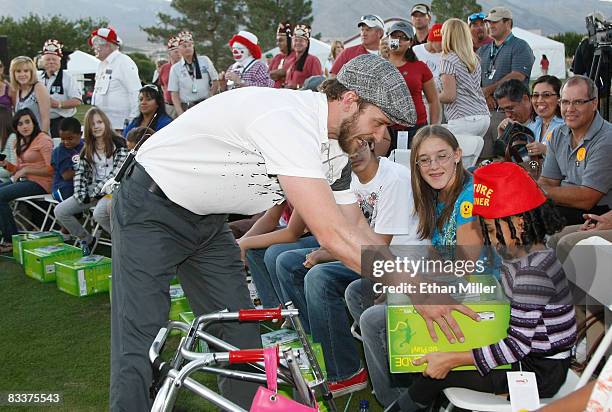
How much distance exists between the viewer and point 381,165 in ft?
12.3

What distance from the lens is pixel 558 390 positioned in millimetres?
2551

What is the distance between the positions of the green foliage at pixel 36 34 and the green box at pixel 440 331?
5071 cm

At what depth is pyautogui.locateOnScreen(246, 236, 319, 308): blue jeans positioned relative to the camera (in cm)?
439

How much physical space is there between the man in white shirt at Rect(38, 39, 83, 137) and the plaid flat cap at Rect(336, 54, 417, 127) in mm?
7288

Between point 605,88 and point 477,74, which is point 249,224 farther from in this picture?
point 605,88

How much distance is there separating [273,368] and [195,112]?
110cm

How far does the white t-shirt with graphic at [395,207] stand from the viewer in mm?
3525

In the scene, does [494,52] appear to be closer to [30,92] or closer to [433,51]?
[433,51]

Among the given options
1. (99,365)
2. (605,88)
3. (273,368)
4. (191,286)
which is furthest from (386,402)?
(605,88)

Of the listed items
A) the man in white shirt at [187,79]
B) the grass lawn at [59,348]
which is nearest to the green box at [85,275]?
the grass lawn at [59,348]

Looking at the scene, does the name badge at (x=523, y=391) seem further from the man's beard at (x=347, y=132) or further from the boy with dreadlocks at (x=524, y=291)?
the man's beard at (x=347, y=132)

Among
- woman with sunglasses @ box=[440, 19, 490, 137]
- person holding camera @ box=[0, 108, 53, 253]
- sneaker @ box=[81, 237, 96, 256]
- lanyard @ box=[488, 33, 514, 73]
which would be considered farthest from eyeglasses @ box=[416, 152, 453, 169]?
person holding camera @ box=[0, 108, 53, 253]

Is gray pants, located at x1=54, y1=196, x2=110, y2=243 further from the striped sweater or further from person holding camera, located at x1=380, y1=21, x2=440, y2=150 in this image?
the striped sweater

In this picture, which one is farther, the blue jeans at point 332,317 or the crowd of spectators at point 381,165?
the blue jeans at point 332,317
